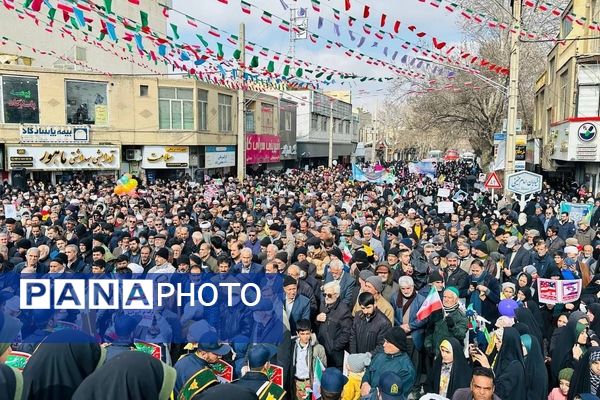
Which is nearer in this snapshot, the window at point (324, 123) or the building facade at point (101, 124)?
the building facade at point (101, 124)

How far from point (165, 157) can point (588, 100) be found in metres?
19.6

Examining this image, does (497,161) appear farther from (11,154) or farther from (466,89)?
(11,154)

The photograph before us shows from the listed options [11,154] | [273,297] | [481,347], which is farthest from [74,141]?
[481,347]

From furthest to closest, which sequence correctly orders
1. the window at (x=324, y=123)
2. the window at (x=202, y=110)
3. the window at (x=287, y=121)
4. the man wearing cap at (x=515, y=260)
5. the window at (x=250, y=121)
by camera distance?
the window at (x=324, y=123), the window at (x=287, y=121), the window at (x=250, y=121), the window at (x=202, y=110), the man wearing cap at (x=515, y=260)

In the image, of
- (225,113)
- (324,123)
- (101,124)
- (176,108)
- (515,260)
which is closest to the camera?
(515,260)

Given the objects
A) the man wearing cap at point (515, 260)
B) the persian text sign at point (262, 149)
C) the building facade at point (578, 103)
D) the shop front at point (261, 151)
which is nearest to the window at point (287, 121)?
the shop front at point (261, 151)

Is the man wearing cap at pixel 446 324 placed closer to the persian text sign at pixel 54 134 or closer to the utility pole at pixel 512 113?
the utility pole at pixel 512 113

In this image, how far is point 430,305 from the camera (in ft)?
18.9

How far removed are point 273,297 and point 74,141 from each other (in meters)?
22.6

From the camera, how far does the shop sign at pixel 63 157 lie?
24.6 metres

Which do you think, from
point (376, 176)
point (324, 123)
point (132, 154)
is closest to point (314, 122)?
point (324, 123)

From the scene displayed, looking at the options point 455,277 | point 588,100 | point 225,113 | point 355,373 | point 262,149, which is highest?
point 225,113

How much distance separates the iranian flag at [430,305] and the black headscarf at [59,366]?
3.45 meters

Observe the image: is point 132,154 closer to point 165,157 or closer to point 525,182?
point 165,157
